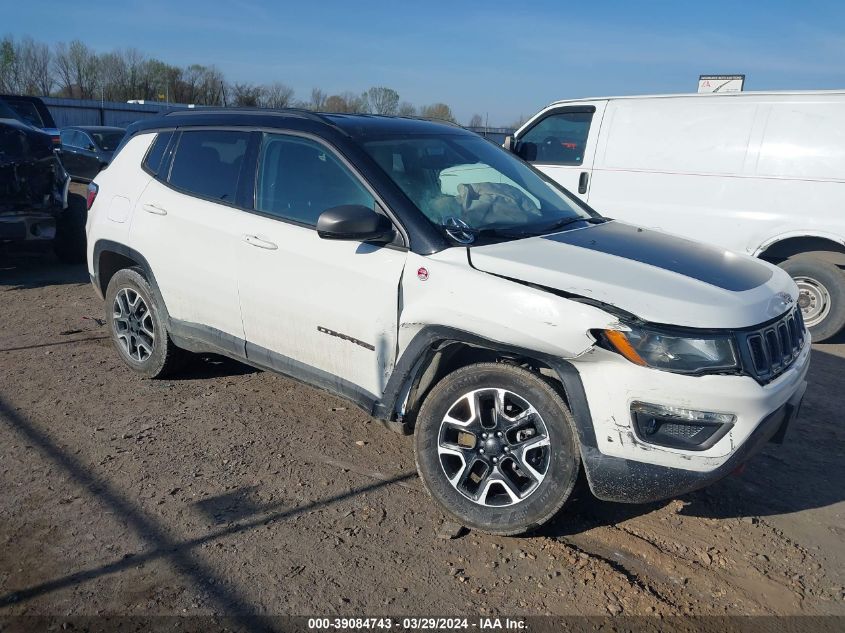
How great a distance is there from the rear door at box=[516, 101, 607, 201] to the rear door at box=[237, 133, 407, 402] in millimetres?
4086

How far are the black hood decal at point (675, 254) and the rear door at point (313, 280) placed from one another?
934 millimetres

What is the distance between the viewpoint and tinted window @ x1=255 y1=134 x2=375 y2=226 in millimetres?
3688

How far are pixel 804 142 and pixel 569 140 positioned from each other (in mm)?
2391

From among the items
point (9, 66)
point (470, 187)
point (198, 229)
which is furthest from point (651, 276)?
point (9, 66)

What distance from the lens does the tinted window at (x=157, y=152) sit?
15.4 ft

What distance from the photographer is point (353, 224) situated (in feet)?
10.8

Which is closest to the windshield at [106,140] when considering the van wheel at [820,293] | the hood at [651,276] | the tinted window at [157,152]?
the tinted window at [157,152]

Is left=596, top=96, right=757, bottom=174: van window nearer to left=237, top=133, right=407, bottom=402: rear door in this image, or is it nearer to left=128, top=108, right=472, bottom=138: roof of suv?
left=128, top=108, right=472, bottom=138: roof of suv

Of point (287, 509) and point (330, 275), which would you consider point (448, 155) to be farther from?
point (287, 509)

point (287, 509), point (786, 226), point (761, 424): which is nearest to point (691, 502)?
point (761, 424)

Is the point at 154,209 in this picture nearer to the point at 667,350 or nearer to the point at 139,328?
the point at 139,328

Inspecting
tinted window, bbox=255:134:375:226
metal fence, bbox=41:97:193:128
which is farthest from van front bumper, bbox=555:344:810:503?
metal fence, bbox=41:97:193:128

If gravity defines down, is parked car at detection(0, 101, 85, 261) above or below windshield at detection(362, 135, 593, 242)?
below

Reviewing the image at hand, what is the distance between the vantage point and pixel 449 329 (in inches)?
125
